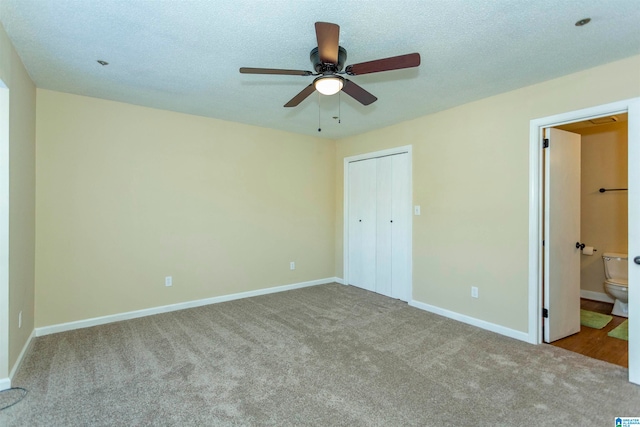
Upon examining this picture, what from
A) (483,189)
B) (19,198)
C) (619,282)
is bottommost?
(619,282)

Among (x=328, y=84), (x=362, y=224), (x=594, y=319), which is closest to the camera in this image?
(x=328, y=84)

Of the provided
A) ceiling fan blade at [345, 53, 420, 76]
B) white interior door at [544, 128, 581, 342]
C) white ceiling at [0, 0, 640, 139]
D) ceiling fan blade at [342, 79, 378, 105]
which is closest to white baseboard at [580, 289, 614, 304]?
white interior door at [544, 128, 581, 342]

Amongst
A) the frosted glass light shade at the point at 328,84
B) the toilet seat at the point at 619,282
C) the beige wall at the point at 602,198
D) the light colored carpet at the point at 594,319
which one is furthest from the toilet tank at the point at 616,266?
the frosted glass light shade at the point at 328,84

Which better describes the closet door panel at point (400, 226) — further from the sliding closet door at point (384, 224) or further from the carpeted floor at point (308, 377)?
the carpeted floor at point (308, 377)

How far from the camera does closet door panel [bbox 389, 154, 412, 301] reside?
427cm

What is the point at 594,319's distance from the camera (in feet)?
12.1

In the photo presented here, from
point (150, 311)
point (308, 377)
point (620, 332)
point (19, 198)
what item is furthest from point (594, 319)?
point (19, 198)

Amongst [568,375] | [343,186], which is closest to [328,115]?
[343,186]

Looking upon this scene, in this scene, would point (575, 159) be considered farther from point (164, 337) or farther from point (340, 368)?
point (164, 337)

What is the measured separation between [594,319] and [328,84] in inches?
161

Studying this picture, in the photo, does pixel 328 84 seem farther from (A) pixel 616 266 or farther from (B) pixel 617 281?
(A) pixel 616 266

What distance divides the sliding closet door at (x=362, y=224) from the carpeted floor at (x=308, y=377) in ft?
4.71

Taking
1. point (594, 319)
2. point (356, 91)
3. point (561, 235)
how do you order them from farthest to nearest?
point (594, 319)
point (561, 235)
point (356, 91)

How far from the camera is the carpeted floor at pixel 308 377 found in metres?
1.96
